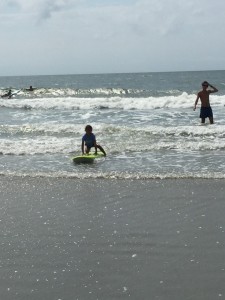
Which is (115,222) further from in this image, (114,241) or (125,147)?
(125,147)

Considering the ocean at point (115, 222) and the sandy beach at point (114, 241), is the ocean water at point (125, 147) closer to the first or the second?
the ocean at point (115, 222)

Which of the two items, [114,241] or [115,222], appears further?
[115,222]

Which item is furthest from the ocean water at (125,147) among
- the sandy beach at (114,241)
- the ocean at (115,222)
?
the sandy beach at (114,241)

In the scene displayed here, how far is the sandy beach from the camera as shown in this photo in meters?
4.40

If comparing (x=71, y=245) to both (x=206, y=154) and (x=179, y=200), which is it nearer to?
(x=179, y=200)

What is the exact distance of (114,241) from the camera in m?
5.64

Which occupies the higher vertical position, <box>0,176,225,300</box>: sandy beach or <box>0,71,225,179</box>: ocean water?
<box>0,71,225,179</box>: ocean water

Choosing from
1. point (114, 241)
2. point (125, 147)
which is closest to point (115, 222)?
point (114, 241)

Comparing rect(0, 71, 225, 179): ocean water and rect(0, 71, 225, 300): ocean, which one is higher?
rect(0, 71, 225, 179): ocean water

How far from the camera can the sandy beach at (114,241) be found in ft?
14.4

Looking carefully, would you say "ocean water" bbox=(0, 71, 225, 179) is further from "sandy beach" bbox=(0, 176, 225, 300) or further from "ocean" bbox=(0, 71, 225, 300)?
"sandy beach" bbox=(0, 176, 225, 300)

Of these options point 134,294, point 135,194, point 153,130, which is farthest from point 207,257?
point 153,130

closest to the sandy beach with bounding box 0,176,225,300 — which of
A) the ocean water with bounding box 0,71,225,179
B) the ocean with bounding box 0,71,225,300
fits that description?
the ocean with bounding box 0,71,225,300

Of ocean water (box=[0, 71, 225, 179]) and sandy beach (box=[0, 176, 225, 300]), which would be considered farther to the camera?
ocean water (box=[0, 71, 225, 179])
